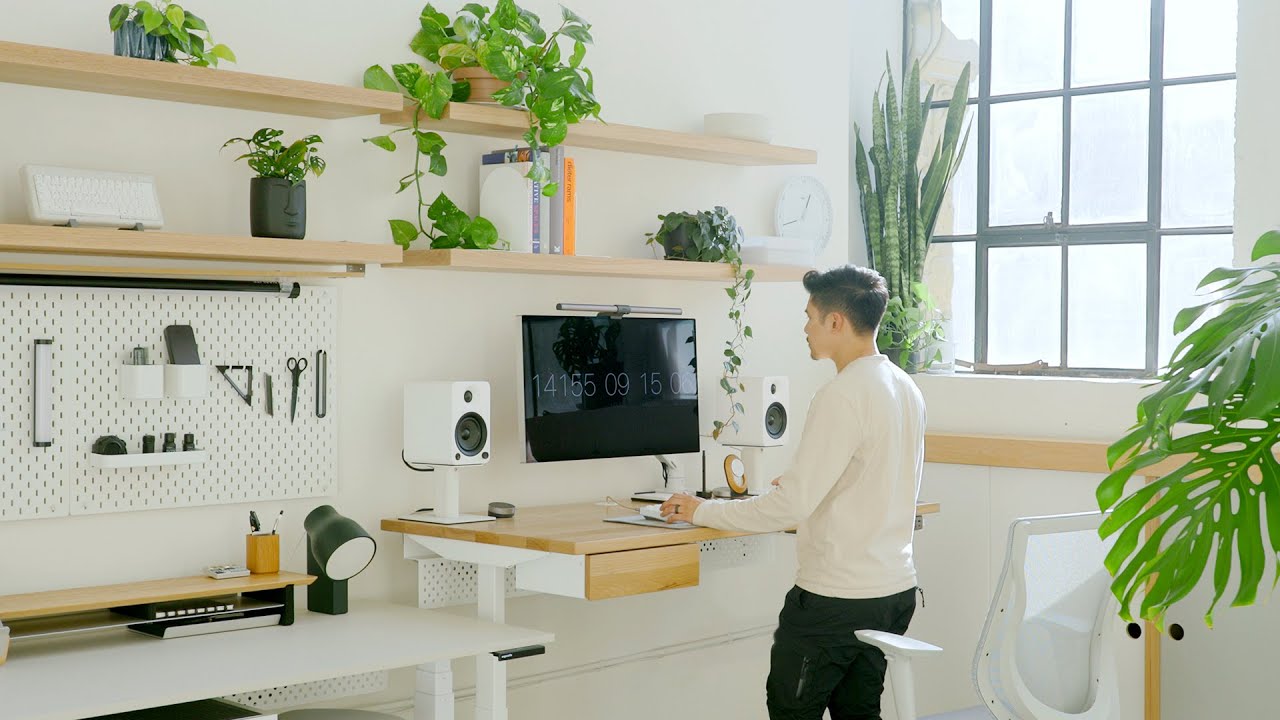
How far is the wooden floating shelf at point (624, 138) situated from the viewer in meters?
3.59

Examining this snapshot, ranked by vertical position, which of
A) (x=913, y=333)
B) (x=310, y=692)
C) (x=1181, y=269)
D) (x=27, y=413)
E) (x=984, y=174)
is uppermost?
(x=984, y=174)

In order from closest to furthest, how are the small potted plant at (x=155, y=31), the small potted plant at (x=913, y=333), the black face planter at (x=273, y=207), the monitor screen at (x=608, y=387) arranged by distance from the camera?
the small potted plant at (x=155, y=31) < the black face planter at (x=273, y=207) < the monitor screen at (x=608, y=387) < the small potted plant at (x=913, y=333)

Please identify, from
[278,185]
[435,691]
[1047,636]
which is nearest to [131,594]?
[435,691]

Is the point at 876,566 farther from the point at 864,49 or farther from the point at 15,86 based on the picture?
the point at 864,49

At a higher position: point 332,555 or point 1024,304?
point 1024,304

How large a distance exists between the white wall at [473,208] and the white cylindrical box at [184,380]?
12.3 inches

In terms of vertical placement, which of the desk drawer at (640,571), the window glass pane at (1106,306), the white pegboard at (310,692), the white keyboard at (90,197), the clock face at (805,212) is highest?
the clock face at (805,212)

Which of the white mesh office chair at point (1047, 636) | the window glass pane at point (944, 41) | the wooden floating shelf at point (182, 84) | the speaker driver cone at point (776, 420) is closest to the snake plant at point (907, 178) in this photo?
the window glass pane at point (944, 41)

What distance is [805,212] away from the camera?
4.81m

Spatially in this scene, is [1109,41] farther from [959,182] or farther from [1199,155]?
[959,182]

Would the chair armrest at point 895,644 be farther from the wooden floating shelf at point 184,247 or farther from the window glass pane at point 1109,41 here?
the window glass pane at point 1109,41

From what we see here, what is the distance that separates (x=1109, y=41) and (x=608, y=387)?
7.52ft

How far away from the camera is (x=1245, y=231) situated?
4191 millimetres

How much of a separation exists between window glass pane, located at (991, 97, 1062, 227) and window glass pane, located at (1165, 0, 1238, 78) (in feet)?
1.43
